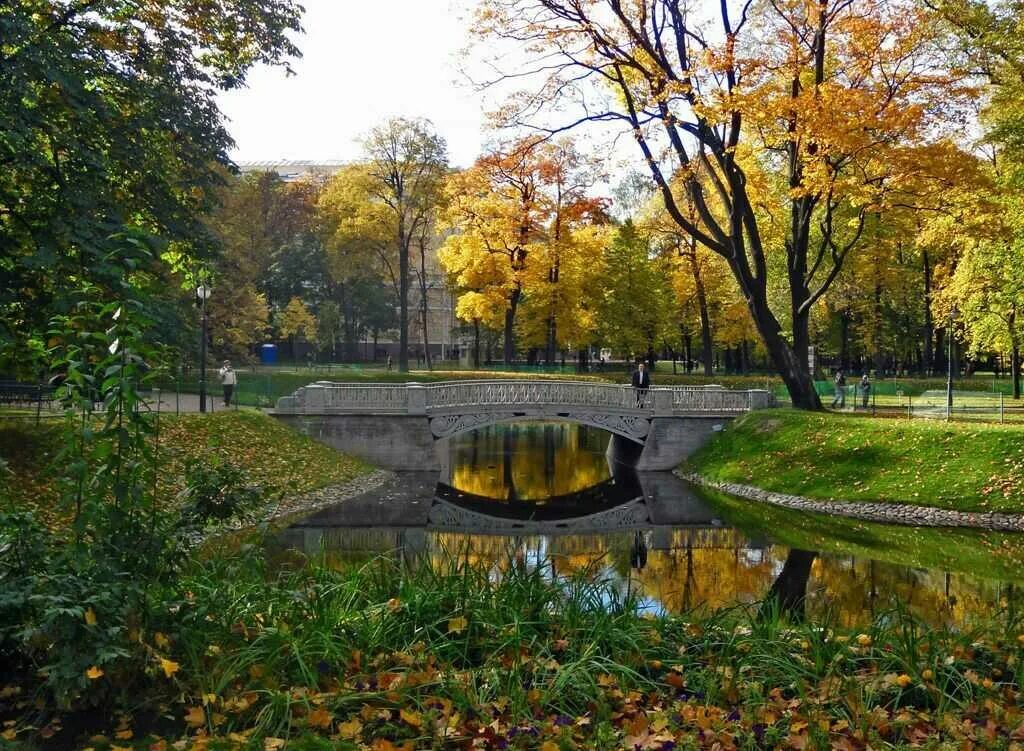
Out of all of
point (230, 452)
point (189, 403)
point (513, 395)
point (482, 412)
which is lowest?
point (230, 452)

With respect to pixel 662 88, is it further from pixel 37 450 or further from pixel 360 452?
pixel 37 450

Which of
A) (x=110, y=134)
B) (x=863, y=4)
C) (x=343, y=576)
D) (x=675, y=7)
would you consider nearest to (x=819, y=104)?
(x=863, y=4)

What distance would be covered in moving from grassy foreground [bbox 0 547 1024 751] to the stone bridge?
64.9 feet

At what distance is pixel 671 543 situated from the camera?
55.1 feet

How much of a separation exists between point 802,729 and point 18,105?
42.6 feet

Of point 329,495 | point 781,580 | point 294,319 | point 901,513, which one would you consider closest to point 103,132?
point 329,495

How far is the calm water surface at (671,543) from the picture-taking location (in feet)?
39.4

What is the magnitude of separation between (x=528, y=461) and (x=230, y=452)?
45.3 feet

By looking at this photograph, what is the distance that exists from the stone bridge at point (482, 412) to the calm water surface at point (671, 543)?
3.80 ft

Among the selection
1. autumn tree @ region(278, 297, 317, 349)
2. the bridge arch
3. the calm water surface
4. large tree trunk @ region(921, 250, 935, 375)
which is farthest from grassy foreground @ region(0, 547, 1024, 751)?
autumn tree @ region(278, 297, 317, 349)

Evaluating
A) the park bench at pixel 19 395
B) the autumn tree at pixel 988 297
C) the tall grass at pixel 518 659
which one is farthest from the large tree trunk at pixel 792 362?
the park bench at pixel 19 395

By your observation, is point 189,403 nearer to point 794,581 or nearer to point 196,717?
point 794,581

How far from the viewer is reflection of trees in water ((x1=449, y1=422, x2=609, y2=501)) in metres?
25.7

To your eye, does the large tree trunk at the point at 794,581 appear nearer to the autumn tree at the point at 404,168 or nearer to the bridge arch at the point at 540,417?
the bridge arch at the point at 540,417
